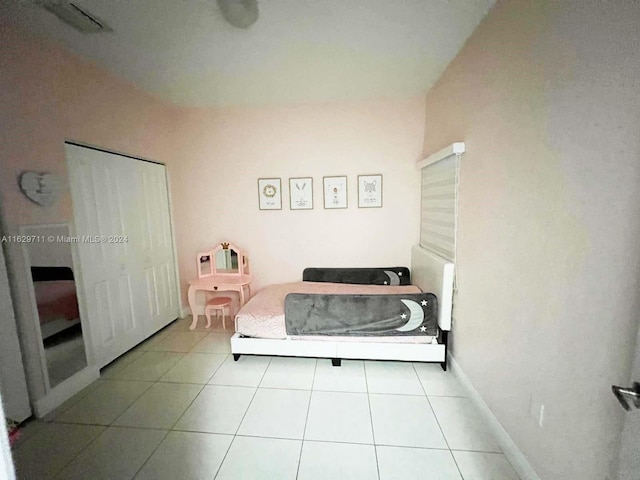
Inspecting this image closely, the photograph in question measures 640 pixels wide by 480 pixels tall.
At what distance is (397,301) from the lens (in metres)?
2.29

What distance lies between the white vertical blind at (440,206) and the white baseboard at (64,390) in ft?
11.0

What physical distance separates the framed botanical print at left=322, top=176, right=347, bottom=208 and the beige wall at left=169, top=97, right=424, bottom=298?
0.08 metres

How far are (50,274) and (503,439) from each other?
3.34 metres

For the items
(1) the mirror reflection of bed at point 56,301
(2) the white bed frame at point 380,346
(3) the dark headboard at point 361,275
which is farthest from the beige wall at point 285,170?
(1) the mirror reflection of bed at point 56,301

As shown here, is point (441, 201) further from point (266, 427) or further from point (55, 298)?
point (55, 298)

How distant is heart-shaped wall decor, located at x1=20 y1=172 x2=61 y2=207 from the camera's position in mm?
1818

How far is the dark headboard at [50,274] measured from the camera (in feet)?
6.14

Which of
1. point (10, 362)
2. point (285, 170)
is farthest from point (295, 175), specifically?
point (10, 362)

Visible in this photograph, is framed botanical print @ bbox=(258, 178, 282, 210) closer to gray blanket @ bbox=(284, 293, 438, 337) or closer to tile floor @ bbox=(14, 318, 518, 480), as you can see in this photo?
gray blanket @ bbox=(284, 293, 438, 337)

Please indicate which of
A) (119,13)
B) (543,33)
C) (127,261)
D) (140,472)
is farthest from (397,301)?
(119,13)

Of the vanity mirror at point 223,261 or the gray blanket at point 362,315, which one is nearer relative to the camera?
the gray blanket at point 362,315

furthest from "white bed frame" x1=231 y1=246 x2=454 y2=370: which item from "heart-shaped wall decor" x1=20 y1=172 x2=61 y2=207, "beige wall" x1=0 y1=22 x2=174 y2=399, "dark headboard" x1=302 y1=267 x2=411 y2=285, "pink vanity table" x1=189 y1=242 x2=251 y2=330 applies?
"heart-shaped wall decor" x1=20 y1=172 x2=61 y2=207

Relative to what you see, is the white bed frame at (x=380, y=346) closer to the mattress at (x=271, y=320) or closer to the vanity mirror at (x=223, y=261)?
the mattress at (x=271, y=320)

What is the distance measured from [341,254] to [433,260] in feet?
4.17
